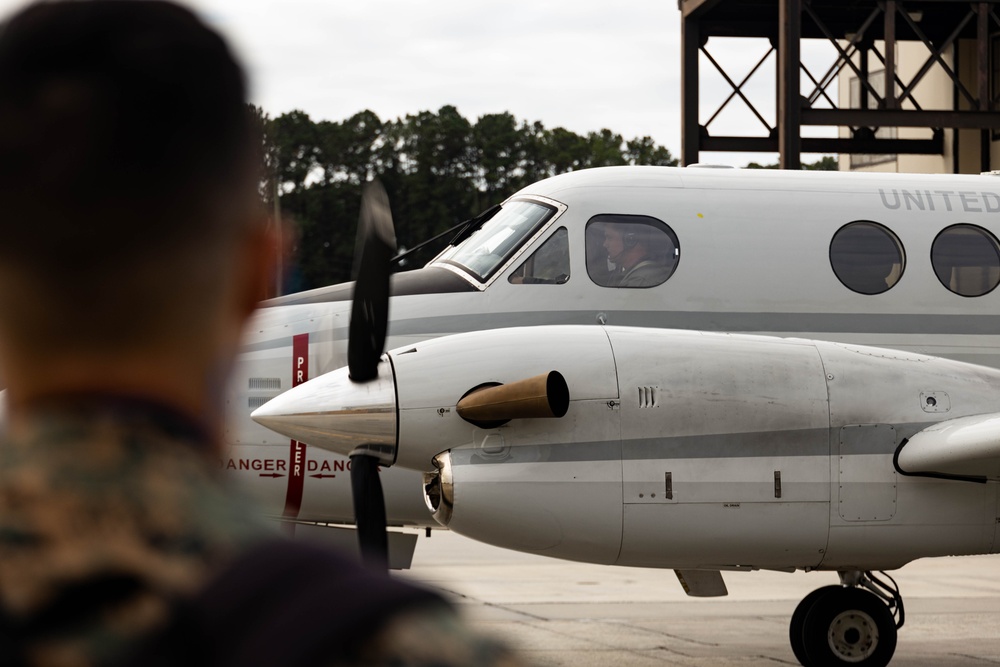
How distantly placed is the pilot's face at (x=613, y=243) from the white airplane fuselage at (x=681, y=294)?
0.12 metres

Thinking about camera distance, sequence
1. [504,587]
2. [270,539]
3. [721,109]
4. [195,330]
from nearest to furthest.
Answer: [270,539] → [195,330] → [504,587] → [721,109]

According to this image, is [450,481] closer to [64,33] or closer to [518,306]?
[518,306]

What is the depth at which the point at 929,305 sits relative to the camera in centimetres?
887

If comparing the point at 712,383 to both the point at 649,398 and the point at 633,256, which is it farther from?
the point at 633,256

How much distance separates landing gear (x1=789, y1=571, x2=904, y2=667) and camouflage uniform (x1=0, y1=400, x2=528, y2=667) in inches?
349

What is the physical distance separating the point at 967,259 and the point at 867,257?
0.76 meters

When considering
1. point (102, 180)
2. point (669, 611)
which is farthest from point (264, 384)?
point (102, 180)

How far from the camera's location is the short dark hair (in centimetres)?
94

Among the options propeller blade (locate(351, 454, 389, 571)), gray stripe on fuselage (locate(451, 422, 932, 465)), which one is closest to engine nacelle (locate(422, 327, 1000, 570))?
gray stripe on fuselage (locate(451, 422, 932, 465))

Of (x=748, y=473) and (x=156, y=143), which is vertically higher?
(x=156, y=143)

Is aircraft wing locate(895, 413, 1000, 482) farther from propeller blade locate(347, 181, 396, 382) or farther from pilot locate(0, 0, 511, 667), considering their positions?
pilot locate(0, 0, 511, 667)

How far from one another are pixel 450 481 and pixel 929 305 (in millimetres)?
3887

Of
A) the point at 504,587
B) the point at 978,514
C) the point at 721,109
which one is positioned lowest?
the point at 504,587

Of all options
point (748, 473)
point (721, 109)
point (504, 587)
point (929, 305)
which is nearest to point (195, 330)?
point (748, 473)
